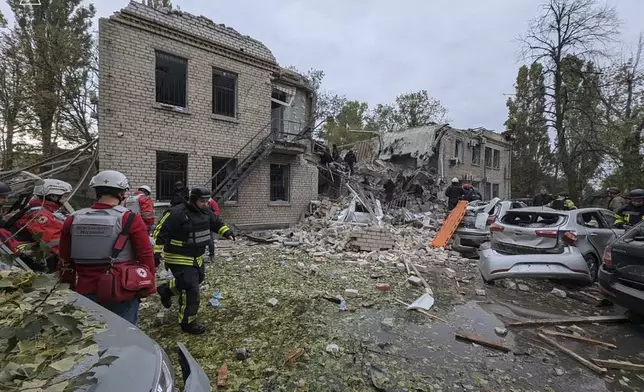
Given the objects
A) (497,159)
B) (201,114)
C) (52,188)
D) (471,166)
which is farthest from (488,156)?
(52,188)

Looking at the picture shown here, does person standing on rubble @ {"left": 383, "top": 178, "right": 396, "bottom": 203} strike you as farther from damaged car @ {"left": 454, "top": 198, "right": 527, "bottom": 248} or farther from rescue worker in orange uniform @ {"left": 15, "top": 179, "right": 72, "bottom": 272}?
rescue worker in orange uniform @ {"left": 15, "top": 179, "right": 72, "bottom": 272}

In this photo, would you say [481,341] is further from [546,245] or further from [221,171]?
[221,171]

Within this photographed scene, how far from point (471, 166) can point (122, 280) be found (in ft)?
71.9

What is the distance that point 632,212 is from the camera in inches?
228

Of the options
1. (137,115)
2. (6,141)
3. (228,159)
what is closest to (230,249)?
(228,159)

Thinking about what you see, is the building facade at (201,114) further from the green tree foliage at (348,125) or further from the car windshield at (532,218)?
the green tree foliage at (348,125)

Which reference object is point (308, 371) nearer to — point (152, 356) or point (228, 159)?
point (152, 356)

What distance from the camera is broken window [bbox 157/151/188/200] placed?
9.29m

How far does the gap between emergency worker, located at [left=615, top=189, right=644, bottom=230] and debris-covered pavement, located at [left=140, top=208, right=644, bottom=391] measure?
1.49m

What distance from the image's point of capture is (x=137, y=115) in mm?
8609

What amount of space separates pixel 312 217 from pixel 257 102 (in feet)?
15.9

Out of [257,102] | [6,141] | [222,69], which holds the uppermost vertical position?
[222,69]

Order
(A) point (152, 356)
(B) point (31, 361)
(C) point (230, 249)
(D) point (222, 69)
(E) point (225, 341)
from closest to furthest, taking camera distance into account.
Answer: (B) point (31, 361) < (A) point (152, 356) < (E) point (225, 341) < (C) point (230, 249) < (D) point (222, 69)

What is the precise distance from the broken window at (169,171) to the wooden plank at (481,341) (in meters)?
8.71
